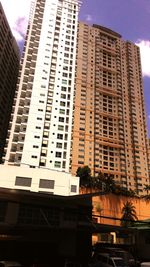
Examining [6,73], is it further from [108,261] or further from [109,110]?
[108,261]

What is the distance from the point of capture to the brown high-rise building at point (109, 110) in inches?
3684

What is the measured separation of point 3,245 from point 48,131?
5548 cm

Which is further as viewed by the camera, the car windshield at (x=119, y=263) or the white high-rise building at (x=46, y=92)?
the white high-rise building at (x=46, y=92)

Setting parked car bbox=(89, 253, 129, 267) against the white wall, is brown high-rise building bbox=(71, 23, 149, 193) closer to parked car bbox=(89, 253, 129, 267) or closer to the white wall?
the white wall

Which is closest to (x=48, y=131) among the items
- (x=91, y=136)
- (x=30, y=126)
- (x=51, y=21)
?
(x=30, y=126)

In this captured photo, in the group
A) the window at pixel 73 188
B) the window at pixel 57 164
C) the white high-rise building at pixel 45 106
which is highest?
the white high-rise building at pixel 45 106

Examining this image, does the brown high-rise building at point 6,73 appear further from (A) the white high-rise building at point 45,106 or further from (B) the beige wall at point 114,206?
(B) the beige wall at point 114,206

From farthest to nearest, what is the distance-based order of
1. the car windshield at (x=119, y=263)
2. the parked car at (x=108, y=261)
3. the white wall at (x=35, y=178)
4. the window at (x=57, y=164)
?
the window at (x=57, y=164) → the white wall at (x=35, y=178) → the parked car at (x=108, y=261) → the car windshield at (x=119, y=263)

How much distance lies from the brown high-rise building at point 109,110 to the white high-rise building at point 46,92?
11.5 meters

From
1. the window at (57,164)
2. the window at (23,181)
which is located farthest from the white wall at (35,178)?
the window at (57,164)

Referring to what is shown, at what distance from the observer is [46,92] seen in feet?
274

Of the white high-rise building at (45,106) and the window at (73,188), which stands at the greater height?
the white high-rise building at (45,106)

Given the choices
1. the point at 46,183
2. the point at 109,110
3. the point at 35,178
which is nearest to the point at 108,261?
the point at 46,183

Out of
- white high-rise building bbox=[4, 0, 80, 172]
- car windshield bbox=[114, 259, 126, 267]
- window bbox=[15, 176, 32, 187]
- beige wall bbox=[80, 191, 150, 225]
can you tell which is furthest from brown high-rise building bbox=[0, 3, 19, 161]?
car windshield bbox=[114, 259, 126, 267]
